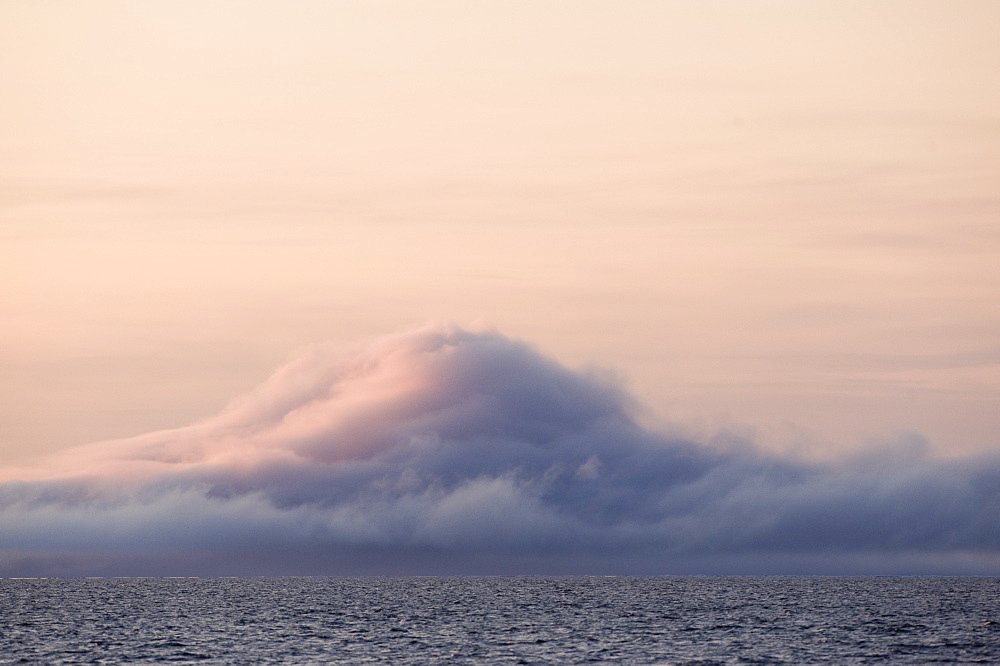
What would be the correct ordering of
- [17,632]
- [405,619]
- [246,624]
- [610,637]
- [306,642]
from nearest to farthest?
[306,642], [610,637], [17,632], [246,624], [405,619]

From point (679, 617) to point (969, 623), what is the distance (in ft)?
139

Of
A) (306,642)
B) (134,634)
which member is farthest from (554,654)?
(134,634)

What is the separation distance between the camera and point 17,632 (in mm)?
157375

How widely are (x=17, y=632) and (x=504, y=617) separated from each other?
2754 inches

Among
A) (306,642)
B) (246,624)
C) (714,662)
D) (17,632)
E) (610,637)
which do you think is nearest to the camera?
(714,662)

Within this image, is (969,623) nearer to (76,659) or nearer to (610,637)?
(610,637)

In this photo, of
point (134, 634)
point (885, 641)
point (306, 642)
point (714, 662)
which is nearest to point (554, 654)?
point (714, 662)

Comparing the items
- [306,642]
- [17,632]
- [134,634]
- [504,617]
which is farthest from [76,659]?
[504,617]

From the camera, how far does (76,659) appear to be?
386 ft

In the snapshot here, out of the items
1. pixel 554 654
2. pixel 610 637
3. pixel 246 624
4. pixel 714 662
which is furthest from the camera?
pixel 246 624

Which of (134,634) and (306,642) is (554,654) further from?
(134,634)

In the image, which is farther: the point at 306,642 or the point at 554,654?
the point at 306,642

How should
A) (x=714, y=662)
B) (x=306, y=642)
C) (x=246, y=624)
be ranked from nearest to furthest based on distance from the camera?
(x=714, y=662) < (x=306, y=642) < (x=246, y=624)

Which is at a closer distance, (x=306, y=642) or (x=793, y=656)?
(x=793, y=656)
